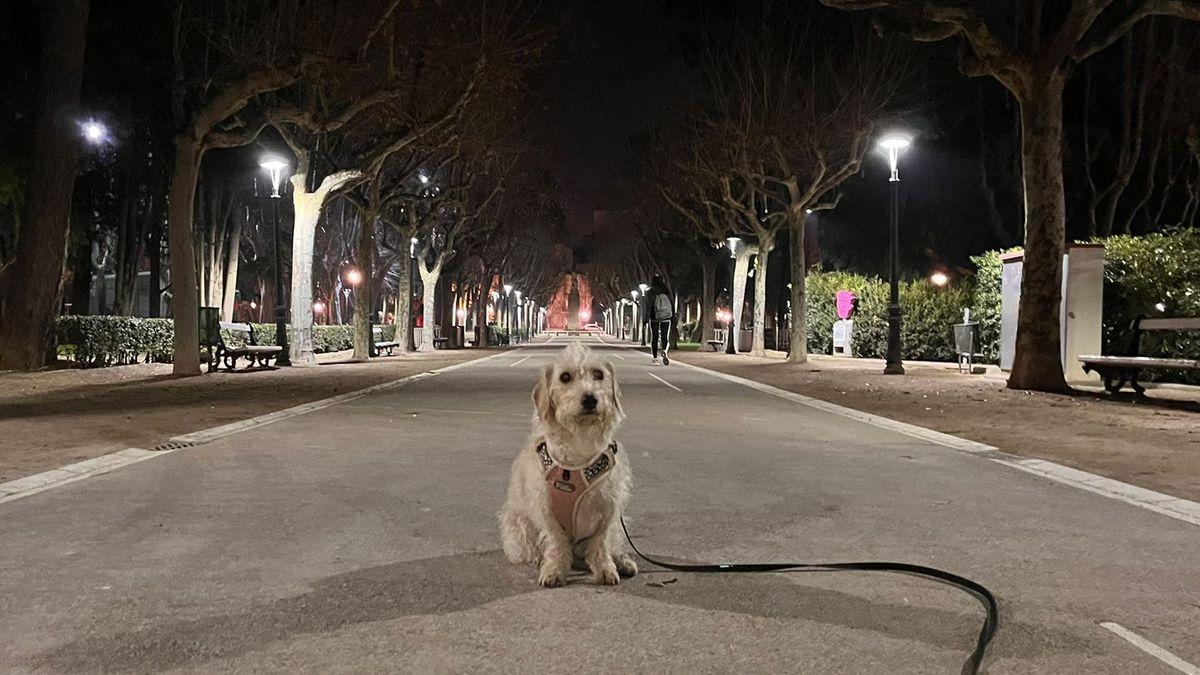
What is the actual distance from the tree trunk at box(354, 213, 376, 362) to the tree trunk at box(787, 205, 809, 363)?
1463 centimetres

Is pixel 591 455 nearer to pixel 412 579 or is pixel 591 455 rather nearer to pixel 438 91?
pixel 412 579

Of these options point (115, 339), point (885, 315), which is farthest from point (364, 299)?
point (885, 315)

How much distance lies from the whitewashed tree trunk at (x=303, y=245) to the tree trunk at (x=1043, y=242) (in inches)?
732

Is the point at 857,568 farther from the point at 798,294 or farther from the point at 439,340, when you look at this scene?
the point at 439,340

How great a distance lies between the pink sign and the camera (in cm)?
3712

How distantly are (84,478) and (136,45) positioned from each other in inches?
876

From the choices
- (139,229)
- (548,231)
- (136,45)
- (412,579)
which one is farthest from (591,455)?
(548,231)

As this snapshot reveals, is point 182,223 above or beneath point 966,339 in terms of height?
above

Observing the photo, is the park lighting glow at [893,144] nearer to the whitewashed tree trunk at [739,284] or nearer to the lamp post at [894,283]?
the lamp post at [894,283]

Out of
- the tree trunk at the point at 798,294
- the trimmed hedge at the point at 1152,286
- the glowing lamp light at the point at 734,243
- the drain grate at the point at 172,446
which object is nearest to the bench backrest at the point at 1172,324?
the trimmed hedge at the point at 1152,286

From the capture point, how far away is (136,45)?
26266 millimetres

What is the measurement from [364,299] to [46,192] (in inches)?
474

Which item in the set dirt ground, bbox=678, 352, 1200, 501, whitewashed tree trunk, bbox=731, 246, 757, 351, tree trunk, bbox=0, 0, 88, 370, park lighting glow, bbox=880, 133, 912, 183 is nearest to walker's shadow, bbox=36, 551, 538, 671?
dirt ground, bbox=678, 352, 1200, 501

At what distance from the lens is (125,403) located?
48.1 ft
